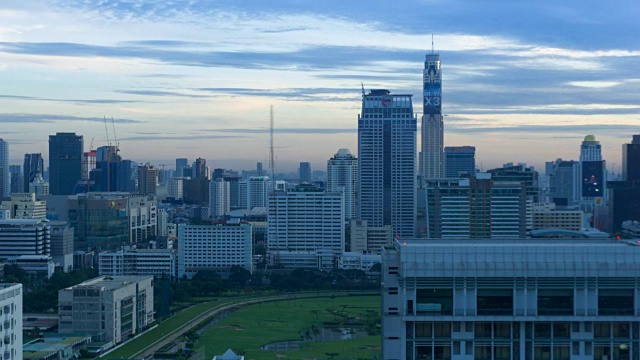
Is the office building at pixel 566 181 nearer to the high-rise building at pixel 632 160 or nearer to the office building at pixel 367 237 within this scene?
the high-rise building at pixel 632 160

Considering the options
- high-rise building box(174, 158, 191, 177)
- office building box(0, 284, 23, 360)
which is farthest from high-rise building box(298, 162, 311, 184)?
office building box(0, 284, 23, 360)

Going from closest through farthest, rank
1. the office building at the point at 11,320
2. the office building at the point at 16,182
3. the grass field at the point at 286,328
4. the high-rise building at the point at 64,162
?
the office building at the point at 11,320, the grass field at the point at 286,328, the high-rise building at the point at 64,162, the office building at the point at 16,182

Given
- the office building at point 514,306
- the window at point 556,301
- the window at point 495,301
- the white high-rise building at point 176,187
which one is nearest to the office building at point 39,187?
the white high-rise building at point 176,187

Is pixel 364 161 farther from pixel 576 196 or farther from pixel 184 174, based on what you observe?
pixel 184 174

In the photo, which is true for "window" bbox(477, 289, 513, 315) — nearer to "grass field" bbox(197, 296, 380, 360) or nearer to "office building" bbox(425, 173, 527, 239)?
"grass field" bbox(197, 296, 380, 360)

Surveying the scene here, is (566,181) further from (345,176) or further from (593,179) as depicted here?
(345,176)

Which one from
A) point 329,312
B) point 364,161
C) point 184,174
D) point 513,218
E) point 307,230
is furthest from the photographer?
point 184,174

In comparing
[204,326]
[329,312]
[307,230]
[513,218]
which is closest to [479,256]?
[204,326]
